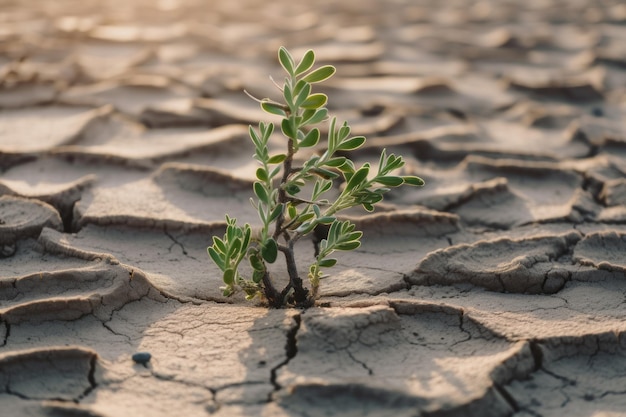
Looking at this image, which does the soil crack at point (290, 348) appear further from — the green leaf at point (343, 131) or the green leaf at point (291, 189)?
the green leaf at point (343, 131)

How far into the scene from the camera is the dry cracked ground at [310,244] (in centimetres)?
169

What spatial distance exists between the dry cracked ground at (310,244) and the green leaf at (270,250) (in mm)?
167

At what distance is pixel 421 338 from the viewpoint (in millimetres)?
1892

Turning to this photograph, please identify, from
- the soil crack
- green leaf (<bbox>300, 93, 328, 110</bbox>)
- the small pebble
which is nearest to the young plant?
green leaf (<bbox>300, 93, 328, 110</bbox>)

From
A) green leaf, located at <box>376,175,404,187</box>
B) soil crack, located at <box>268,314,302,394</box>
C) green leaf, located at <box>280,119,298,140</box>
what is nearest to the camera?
soil crack, located at <box>268,314,302,394</box>

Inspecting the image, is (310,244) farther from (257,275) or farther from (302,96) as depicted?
(302,96)

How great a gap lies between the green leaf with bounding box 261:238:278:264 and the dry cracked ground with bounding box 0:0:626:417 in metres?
0.17

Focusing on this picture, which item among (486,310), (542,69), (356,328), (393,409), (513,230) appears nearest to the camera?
(393,409)

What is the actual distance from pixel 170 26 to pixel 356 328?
4125mm

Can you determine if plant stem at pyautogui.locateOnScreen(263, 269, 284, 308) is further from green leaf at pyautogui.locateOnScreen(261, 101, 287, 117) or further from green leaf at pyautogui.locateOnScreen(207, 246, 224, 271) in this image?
green leaf at pyautogui.locateOnScreen(261, 101, 287, 117)

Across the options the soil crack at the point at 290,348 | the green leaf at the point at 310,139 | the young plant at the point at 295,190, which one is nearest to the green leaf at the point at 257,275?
the young plant at the point at 295,190

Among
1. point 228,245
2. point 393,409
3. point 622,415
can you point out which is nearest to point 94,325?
point 228,245

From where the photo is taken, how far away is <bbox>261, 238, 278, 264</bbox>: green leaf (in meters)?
1.85

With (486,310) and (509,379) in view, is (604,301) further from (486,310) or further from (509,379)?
(509,379)
